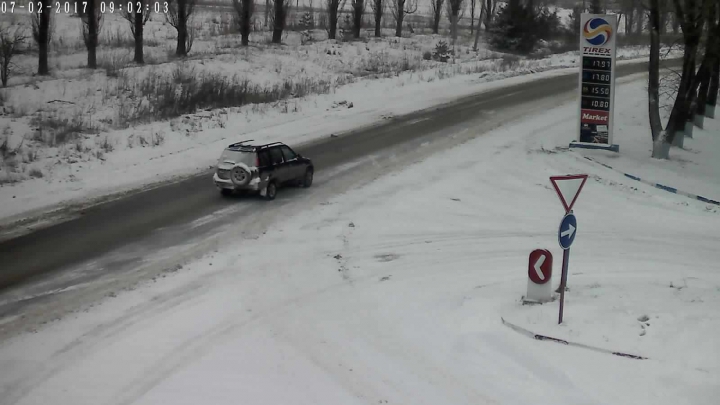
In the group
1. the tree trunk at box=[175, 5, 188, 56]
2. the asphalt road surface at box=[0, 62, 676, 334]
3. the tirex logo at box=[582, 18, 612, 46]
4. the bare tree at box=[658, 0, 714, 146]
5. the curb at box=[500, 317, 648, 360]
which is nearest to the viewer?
the curb at box=[500, 317, 648, 360]

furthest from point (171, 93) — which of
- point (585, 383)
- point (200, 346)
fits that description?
point (585, 383)

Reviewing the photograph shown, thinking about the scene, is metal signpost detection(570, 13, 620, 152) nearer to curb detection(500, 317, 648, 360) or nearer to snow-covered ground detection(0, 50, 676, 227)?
snow-covered ground detection(0, 50, 676, 227)

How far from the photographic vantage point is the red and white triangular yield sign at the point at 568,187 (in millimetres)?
11172

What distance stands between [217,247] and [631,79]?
38.0 metres

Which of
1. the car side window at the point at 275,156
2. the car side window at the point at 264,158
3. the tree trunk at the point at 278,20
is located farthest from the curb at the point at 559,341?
the tree trunk at the point at 278,20

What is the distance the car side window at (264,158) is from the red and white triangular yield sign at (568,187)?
10448 millimetres

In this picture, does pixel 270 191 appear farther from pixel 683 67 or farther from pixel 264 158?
pixel 683 67

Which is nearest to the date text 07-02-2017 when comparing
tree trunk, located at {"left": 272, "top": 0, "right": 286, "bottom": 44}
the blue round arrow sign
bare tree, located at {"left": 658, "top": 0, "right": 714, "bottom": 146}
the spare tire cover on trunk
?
tree trunk, located at {"left": 272, "top": 0, "right": 286, "bottom": 44}

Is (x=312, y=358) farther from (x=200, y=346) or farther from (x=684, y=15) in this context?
(x=684, y=15)

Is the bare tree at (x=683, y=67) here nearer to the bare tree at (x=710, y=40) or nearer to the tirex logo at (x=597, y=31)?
the bare tree at (x=710, y=40)

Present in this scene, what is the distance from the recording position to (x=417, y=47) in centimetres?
6356

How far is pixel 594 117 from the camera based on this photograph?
2794cm

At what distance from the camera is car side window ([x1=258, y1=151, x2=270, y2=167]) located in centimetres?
2008

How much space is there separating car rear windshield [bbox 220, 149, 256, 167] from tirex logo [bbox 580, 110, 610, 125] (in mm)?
13787
